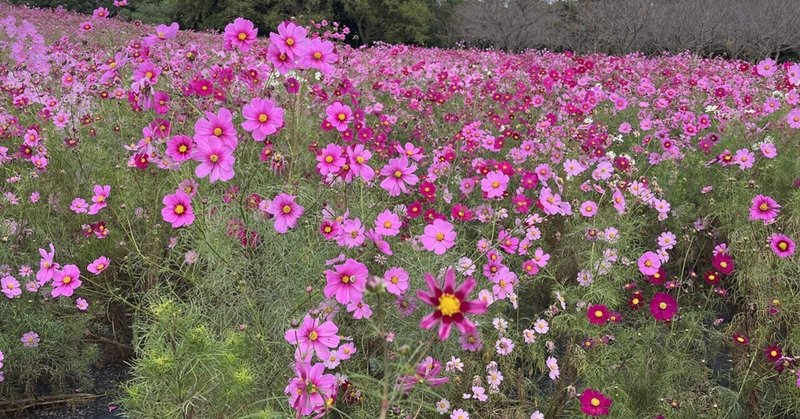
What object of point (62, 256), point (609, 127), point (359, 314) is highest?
point (359, 314)

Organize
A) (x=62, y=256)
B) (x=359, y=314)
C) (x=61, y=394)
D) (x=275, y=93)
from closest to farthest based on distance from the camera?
(x=359, y=314) → (x=61, y=394) → (x=62, y=256) → (x=275, y=93)

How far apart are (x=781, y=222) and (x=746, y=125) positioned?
994 mm

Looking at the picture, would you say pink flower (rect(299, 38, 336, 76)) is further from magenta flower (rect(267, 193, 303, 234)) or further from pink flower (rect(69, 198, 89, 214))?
pink flower (rect(69, 198, 89, 214))

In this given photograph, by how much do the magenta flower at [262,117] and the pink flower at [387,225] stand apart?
1.43ft

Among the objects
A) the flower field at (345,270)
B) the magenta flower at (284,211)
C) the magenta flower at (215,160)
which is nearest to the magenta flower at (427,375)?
the flower field at (345,270)

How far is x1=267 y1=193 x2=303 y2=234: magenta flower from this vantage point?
1663 mm

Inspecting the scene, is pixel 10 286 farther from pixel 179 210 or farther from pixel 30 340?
pixel 179 210

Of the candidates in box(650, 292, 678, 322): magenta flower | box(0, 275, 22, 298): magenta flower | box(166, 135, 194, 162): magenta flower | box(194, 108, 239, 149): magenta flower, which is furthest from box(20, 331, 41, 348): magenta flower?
box(650, 292, 678, 322): magenta flower

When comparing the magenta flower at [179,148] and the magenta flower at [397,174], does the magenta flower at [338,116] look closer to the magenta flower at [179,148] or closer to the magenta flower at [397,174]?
the magenta flower at [397,174]

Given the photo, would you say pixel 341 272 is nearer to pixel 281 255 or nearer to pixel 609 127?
pixel 281 255

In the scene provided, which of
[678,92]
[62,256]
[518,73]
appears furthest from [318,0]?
[62,256]

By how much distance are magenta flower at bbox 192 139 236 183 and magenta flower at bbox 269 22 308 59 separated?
13.5 inches

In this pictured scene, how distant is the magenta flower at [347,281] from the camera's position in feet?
4.86

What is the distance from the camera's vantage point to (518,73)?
5.44 metres
